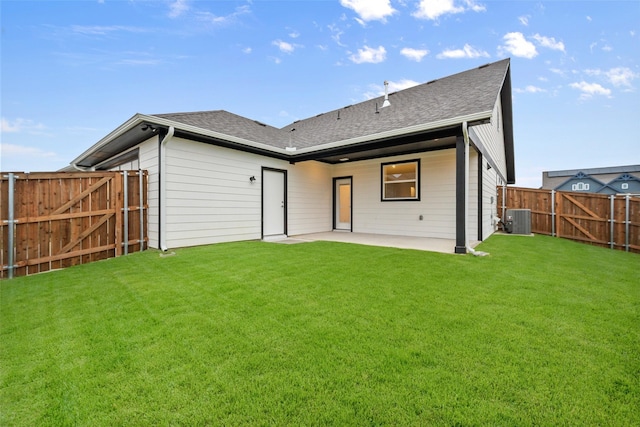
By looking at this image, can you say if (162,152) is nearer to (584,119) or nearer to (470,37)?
(470,37)

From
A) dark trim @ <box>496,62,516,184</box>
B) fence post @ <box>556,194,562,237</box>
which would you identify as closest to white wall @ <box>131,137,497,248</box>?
fence post @ <box>556,194,562,237</box>

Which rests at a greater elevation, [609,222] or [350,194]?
[350,194]

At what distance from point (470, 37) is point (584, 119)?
8.30 m

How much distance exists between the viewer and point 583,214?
27.1 feet

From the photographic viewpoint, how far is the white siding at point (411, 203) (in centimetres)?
761

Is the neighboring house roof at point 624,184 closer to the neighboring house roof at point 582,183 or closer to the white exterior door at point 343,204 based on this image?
the neighboring house roof at point 582,183

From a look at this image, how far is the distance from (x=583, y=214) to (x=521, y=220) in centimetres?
159

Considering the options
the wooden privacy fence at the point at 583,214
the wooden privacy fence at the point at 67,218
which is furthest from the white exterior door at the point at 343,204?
the wooden privacy fence at the point at 67,218

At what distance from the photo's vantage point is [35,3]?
258 inches

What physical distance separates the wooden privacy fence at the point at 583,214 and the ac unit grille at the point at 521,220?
2.94ft

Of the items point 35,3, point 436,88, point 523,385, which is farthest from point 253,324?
point 35,3

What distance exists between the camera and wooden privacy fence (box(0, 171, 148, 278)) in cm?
416

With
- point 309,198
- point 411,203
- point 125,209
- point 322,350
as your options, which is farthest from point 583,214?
point 125,209

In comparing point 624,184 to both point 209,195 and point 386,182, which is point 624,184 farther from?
point 209,195
